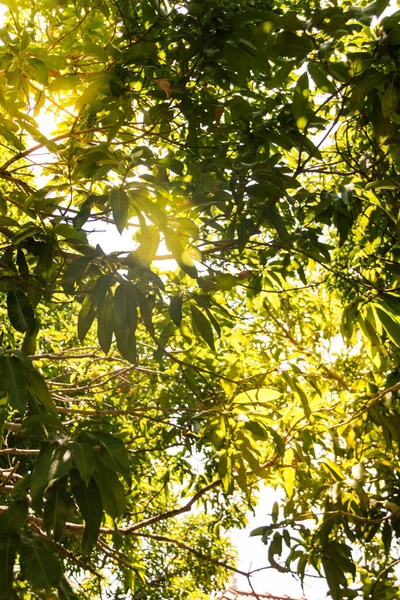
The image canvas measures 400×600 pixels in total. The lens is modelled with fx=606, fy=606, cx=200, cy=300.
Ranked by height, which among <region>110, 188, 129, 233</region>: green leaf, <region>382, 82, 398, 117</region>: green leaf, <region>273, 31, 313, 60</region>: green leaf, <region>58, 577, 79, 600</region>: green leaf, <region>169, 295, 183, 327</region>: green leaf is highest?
<region>273, 31, 313, 60</region>: green leaf

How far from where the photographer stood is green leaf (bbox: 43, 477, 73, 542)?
121 cm

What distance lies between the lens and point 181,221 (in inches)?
58.0

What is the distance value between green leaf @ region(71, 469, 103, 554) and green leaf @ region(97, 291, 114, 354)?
32 cm

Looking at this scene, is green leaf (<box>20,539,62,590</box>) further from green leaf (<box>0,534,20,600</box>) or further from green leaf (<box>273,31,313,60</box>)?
green leaf (<box>273,31,313,60</box>)

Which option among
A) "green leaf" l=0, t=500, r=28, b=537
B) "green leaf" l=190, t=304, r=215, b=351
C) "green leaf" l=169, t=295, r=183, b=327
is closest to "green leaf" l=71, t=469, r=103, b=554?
"green leaf" l=0, t=500, r=28, b=537

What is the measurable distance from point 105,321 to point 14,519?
1.53 feet

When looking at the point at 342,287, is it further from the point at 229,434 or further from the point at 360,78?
the point at 360,78

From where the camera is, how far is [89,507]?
1.21 meters

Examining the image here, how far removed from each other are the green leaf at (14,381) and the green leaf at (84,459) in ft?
0.47

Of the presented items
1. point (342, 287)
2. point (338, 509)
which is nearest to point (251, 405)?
point (338, 509)

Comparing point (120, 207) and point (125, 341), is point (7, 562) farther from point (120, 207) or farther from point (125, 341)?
point (120, 207)

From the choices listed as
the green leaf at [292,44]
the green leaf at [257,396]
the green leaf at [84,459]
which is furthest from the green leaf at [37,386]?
the green leaf at [292,44]

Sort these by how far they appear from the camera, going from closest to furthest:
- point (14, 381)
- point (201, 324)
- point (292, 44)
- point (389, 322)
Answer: point (14, 381), point (292, 44), point (201, 324), point (389, 322)

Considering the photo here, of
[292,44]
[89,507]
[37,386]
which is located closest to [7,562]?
[89,507]
